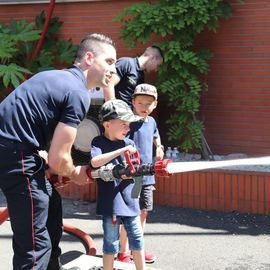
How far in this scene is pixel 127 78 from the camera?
5203 millimetres

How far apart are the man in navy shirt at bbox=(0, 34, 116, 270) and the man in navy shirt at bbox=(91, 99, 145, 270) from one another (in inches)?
23.5

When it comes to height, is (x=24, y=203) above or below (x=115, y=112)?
below

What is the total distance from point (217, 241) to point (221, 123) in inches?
89.4

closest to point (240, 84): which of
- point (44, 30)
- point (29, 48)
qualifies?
point (44, 30)

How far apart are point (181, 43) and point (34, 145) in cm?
379

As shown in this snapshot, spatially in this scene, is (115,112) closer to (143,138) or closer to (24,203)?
(143,138)

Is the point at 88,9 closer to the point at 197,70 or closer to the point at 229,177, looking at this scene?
the point at 197,70

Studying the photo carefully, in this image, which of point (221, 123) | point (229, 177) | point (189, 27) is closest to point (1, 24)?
point (189, 27)

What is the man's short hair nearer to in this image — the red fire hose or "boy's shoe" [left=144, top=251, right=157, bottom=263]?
"boy's shoe" [left=144, top=251, right=157, bottom=263]

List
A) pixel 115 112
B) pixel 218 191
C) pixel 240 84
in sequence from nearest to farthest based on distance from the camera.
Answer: pixel 115 112 → pixel 218 191 → pixel 240 84

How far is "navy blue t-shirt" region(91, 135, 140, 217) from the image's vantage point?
385 cm

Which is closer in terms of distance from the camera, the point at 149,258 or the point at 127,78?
the point at 149,258

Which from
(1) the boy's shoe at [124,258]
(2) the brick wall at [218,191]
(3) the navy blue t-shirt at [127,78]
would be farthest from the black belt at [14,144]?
(2) the brick wall at [218,191]

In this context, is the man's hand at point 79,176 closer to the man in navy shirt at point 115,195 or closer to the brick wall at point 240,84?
the man in navy shirt at point 115,195
